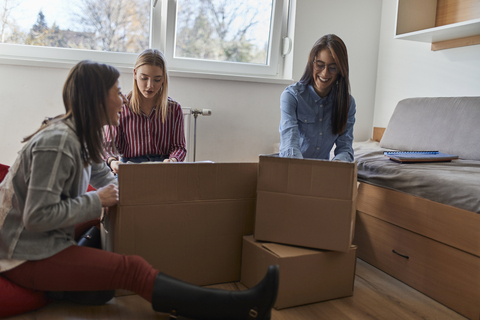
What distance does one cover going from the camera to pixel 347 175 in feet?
4.10

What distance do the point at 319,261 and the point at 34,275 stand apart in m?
0.83

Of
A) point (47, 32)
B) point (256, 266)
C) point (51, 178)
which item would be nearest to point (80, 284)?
point (51, 178)

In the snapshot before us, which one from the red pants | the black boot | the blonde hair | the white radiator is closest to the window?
the white radiator

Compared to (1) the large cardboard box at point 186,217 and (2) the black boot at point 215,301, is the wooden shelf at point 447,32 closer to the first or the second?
(1) the large cardboard box at point 186,217

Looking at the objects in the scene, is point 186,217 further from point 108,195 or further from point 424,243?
point 424,243

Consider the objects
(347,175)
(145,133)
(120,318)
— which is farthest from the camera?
(145,133)

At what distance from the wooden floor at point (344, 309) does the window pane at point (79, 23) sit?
141cm

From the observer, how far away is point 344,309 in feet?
4.16

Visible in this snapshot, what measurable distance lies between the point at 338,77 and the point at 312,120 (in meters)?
0.20

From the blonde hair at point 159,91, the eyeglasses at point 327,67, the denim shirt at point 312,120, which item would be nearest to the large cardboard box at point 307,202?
the denim shirt at point 312,120

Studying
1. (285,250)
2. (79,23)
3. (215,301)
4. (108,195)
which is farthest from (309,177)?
(79,23)

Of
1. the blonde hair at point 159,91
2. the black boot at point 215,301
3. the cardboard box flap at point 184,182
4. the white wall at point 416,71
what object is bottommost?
the black boot at point 215,301

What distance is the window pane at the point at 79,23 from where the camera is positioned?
78.2 inches

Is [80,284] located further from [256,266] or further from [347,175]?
[347,175]
